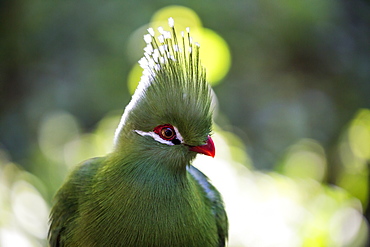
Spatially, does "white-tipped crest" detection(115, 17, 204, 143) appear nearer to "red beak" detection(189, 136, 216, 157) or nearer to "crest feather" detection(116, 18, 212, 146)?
"crest feather" detection(116, 18, 212, 146)

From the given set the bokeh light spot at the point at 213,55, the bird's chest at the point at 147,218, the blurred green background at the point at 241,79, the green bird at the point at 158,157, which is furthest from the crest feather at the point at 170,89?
the blurred green background at the point at 241,79

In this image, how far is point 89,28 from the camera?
5.06 m

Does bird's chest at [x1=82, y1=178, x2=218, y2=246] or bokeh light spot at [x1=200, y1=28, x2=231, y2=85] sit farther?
bokeh light spot at [x1=200, y1=28, x2=231, y2=85]

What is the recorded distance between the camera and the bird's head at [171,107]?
6.86 feet

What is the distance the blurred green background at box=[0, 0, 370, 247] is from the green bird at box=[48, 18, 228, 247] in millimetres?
1665

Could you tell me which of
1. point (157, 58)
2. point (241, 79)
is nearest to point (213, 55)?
point (157, 58)

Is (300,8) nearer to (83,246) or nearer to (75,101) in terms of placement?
(75,101)

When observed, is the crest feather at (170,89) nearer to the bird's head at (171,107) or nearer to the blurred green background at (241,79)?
the bird's head at (171,107)

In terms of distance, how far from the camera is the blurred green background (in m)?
4.25

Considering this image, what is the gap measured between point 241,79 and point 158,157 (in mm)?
3264

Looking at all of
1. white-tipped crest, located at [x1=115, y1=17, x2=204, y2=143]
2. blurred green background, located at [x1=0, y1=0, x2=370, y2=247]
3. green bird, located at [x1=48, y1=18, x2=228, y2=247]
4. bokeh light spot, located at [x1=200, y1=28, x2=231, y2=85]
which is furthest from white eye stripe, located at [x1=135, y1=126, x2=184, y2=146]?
blurred green background, located at [x1=0, y1=0, x2=370, y2=247]

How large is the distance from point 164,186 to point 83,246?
0.45 metres

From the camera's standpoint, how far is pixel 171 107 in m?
2.09

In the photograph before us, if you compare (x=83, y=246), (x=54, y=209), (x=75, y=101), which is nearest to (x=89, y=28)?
(x=75, y=101)
